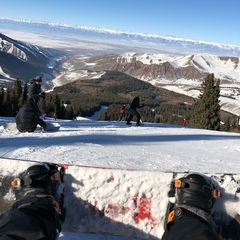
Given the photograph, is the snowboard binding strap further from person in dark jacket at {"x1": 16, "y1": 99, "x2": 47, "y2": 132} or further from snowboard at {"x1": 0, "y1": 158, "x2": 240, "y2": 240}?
person in dark jacket at {"x1": 16, "y1": 99, "x2": 47, "y2": 132}

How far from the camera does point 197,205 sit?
129 inches

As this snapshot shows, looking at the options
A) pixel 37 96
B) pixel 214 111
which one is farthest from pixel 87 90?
pixel 37 96

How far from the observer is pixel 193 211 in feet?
10.3

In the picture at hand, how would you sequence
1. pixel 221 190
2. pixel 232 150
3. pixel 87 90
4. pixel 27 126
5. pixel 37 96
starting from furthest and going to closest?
1. pixel 87 90
2. pixel 37 96
3. pixel 27 126
4. pixel 232 150
5. pixel 221 190

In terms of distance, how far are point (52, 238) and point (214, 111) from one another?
147 feet

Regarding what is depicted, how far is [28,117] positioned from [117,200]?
6.65 metres

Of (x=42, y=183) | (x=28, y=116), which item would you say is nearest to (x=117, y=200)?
(x=42, y=183)

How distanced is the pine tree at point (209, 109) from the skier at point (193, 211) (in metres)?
41.6

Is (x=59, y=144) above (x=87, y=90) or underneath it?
above

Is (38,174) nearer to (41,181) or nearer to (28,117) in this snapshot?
(41,181)

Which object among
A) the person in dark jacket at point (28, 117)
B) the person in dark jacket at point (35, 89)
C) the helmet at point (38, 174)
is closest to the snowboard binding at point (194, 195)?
the helmet at point (38, 174)

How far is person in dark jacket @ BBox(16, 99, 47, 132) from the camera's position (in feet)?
32.1

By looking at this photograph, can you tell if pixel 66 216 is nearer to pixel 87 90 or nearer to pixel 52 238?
pixel 52 238

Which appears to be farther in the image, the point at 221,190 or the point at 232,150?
the point at 232,150
